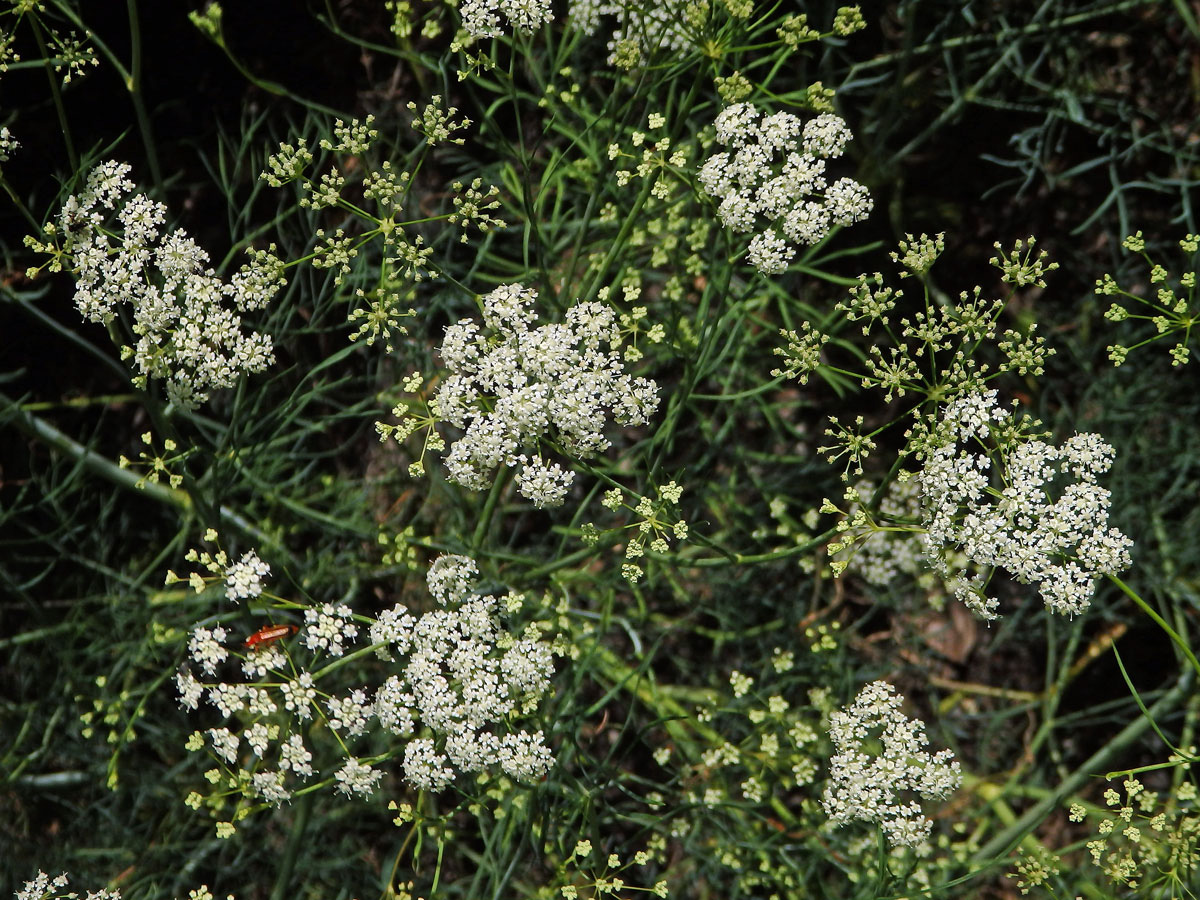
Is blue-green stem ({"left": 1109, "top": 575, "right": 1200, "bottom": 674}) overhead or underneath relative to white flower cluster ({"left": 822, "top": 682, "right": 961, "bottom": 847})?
overhead

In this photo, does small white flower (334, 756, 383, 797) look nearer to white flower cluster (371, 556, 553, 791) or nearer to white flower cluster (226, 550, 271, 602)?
white flower cluster (371, 556, 553, 791)

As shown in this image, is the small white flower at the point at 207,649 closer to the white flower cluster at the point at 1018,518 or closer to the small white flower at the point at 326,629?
the small white flower at the point at 326,629

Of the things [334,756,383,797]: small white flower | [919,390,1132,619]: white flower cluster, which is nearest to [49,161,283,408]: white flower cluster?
[334,756,383,797]: small white flower

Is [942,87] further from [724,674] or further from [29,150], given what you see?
[29,150]

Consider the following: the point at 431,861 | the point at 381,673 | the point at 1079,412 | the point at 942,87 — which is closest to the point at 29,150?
the point at 381,673

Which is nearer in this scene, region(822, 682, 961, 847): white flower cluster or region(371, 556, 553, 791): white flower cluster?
region(371, 556, 553, 791): white flower cluster

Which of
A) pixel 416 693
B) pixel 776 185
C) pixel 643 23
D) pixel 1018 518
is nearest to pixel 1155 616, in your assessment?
pixel 1018 518

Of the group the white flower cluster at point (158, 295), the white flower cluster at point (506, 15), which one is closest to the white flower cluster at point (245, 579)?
the white flower cluster at point (158, 295)
